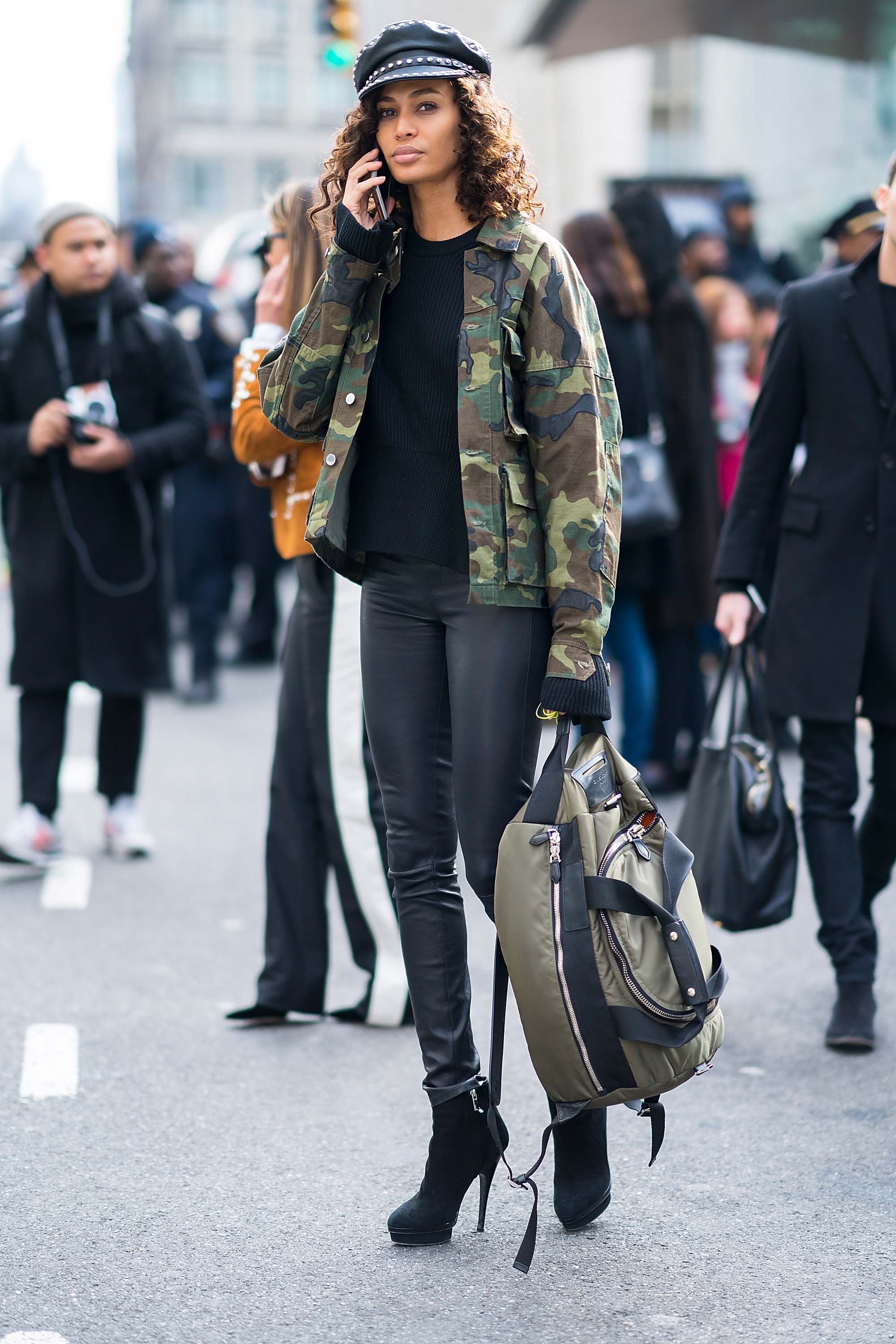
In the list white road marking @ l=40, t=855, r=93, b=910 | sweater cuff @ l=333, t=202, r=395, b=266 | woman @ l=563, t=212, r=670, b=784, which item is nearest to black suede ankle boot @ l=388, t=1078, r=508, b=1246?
sweater cuff @ l=333, t=202, r=395, b=266

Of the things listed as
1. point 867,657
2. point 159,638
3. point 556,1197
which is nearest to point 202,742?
point 159,638

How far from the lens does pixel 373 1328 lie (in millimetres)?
2936

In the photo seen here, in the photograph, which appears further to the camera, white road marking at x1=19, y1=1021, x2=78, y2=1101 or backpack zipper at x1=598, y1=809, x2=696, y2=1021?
white road marking at x1=19, y1=1021, x2=78, y2=1101

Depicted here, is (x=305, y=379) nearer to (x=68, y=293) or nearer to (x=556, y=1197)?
(x=556, y=1197)

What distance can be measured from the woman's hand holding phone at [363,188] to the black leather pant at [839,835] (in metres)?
1.91

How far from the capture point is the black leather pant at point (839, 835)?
4.45 m

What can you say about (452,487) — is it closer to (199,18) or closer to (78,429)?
(78,429)

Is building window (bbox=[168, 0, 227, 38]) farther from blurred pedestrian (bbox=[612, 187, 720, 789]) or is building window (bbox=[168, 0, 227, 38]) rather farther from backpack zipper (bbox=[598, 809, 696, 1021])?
backpack zipper (bbox=[598, 809, 696, 1021])

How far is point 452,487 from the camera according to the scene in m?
3.20

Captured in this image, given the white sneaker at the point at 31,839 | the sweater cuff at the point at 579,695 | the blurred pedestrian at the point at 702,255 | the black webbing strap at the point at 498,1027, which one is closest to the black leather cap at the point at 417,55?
the sweater cuff at the point at 579,695

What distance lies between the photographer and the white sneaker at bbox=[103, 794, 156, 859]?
6633 millimetres

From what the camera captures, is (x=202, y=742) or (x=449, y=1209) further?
(x=202, y=742)

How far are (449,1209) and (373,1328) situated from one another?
1.22 feet

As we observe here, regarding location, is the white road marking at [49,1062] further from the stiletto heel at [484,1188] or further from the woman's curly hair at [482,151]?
the woman's curly hair at [482,151]
